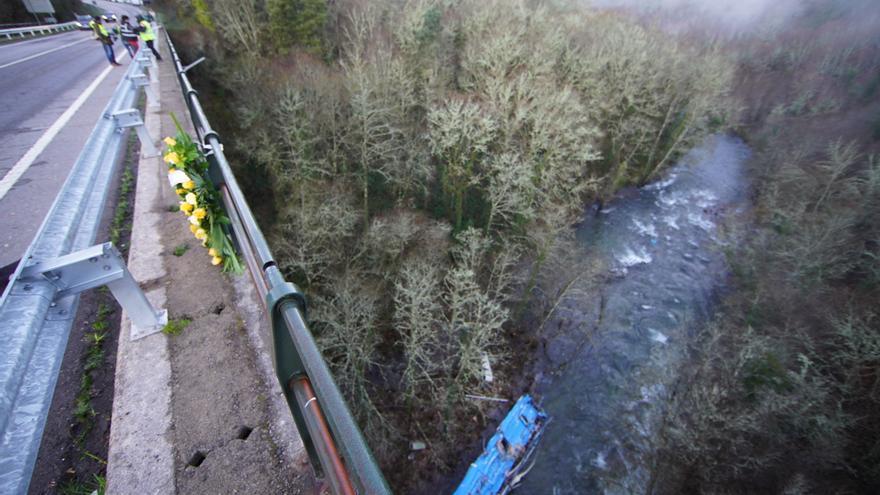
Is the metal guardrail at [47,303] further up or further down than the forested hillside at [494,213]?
further up

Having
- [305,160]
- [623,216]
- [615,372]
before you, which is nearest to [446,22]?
[305,160]

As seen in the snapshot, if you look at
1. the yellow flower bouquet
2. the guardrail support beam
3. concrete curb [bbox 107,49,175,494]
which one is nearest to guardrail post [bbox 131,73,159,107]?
the yellow flower bouquet

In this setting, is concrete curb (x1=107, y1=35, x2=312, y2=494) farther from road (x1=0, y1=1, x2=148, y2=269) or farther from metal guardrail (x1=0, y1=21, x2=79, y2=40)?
metal guardrail (x1=0, y1=21, x2=79, y2=40)

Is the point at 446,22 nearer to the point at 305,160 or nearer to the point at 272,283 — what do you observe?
the point at 305,160

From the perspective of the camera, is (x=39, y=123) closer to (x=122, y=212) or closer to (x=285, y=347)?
(x=122, y=212)

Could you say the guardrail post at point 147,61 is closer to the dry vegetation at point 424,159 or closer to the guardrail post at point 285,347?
the dry vegetation at point 424,159

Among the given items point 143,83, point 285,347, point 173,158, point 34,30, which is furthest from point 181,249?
point 34,30

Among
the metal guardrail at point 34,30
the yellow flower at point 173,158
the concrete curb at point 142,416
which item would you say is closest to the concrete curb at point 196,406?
the concrete curb at point 142,416
